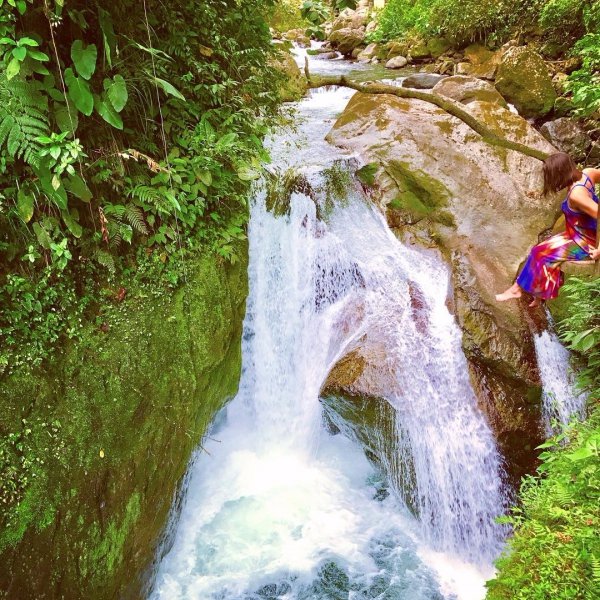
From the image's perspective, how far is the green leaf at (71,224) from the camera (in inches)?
130

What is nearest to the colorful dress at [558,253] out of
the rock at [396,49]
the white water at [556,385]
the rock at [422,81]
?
the white water at [556,385]

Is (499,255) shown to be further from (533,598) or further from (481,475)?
(533,598)

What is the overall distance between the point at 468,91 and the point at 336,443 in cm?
760

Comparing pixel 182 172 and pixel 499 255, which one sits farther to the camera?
pixel 499 255

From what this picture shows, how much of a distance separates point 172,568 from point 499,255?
205 inches

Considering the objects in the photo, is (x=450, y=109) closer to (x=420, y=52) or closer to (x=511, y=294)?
(x=511, y=294)

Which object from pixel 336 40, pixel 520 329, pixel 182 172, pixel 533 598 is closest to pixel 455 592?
pixel 533 598

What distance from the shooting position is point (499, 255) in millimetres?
5641

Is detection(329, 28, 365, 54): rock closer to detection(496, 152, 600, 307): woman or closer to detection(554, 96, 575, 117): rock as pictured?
detection(554, 96, 575, 117): rock

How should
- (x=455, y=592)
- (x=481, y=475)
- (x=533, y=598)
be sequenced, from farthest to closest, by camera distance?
(x=481, y=475), (x=455, y=592), (x=533, y=598)

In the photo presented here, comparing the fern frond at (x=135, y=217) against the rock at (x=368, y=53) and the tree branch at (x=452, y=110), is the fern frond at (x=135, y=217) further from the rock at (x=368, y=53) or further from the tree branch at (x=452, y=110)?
the rock at (x=368, y=53)

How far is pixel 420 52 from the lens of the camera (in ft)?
47.3

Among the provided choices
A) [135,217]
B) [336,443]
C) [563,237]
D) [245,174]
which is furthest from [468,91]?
[135,217]

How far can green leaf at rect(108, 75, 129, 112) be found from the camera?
10.4 ft
